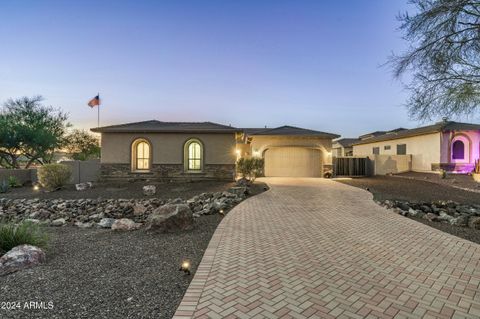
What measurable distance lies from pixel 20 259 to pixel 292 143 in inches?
712

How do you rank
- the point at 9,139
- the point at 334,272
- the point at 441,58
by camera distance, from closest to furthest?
the point at 334,272, the point at 441,58, the point at 9,139

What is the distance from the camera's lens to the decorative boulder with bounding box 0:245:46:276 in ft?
12.2

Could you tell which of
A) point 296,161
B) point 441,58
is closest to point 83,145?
point 296,161

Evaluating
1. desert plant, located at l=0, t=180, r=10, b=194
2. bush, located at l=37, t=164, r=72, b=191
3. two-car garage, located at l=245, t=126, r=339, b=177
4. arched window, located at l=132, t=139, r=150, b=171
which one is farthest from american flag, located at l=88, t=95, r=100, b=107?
two-car garage, located at l=245, t=126, r=339, b=177

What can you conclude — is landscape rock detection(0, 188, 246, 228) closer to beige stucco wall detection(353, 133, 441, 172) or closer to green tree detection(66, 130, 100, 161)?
beige stucco wall detection(353, 133, 441, 172)

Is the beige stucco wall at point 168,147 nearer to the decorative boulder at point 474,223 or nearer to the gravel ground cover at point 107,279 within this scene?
the gravel ground cover at point 107,279

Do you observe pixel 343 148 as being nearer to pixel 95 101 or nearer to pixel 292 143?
pixel 292 143

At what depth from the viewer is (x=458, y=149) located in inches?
781

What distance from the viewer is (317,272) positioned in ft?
12.4

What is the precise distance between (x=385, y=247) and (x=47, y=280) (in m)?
5.73

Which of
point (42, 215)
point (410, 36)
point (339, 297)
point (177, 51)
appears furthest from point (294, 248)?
point (177, 51)

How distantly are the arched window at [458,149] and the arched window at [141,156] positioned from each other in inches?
914

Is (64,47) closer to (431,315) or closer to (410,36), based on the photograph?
(410,36)

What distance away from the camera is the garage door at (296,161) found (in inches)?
793
